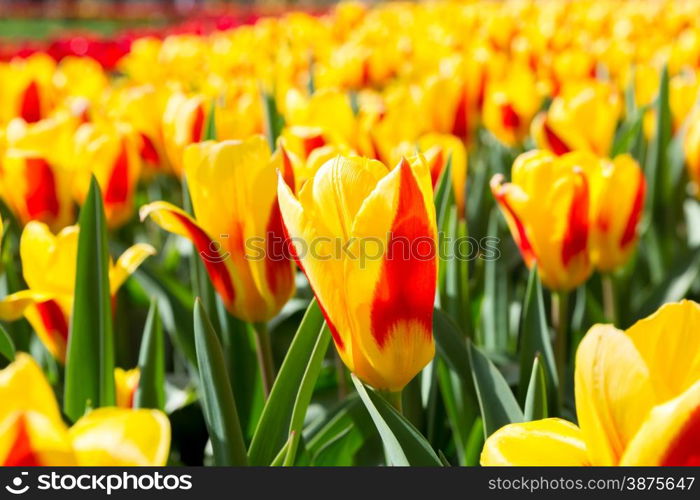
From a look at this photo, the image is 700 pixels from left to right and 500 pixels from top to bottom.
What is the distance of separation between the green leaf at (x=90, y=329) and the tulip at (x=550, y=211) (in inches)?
18.8

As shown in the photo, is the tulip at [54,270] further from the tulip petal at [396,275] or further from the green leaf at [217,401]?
the tulip petal at [396,275]

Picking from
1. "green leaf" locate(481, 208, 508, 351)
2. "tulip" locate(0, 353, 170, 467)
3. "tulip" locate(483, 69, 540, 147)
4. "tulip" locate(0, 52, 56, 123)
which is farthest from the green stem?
"tulip" locate(0, 52, 56, 123)

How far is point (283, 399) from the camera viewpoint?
31.9 inches

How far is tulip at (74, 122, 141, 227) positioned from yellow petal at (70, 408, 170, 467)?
2.87 feet

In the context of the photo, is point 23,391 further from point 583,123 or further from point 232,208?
point 583,123

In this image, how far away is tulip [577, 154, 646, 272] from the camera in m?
1.14

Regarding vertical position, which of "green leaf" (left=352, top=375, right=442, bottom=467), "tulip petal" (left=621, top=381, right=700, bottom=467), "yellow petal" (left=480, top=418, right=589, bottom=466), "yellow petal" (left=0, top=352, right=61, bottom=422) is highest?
"yellow petal" (left=0, top=352, right=61, bottom=422)

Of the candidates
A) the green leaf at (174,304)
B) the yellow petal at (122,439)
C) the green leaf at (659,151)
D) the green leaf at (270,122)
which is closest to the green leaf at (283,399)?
the yellow petal at (122,439)

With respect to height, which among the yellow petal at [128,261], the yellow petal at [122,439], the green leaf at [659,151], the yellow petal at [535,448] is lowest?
the green leaf at [659,151]

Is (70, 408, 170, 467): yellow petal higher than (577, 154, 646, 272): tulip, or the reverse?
(70, 408, 170, 467): yellow petal

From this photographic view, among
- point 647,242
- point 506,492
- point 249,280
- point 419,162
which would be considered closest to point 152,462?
point 506,492

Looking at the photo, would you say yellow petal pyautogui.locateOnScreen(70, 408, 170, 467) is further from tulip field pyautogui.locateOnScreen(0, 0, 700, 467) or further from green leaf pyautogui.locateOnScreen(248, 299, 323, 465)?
green leaf pyautogui.locateOnScreen(248, 299, 323, 465)

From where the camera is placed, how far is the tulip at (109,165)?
4.32 feet

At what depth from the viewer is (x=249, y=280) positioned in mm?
961
